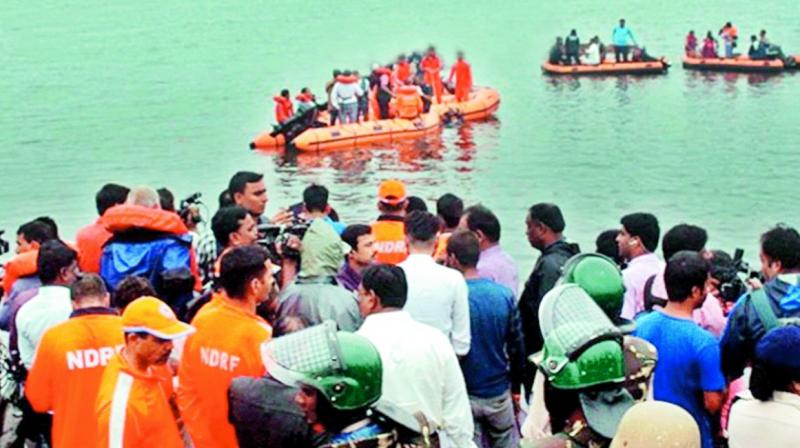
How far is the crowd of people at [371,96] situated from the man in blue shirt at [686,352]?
59.2ft

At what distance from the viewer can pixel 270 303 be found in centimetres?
525

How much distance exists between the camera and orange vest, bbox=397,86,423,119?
23.6 meters

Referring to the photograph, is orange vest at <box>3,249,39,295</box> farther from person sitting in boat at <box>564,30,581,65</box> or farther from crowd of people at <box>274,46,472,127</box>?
person sitting in boat at <box>564,30,581,65</box>

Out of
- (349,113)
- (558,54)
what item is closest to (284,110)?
(349,113)

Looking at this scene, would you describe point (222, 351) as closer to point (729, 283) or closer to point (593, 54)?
point (729, 283)

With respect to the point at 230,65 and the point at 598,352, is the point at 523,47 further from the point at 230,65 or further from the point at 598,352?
the point at 598,352

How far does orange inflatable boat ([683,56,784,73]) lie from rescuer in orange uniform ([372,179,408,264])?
27.7 metres

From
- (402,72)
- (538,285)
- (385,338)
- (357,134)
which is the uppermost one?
(385,338)

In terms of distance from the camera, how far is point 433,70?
25844mm

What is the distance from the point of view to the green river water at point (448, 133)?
20266 millimetres

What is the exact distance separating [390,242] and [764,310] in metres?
2.42

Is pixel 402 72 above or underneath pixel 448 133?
above

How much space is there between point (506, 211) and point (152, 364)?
1568 cm

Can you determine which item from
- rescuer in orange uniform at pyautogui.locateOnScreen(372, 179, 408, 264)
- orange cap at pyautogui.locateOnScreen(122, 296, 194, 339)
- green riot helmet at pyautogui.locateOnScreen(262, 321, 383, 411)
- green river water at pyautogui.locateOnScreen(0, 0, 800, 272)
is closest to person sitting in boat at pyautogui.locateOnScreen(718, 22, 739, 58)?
green river water at pyautogui.locateOnScreen(0, 0, 800, 272)
